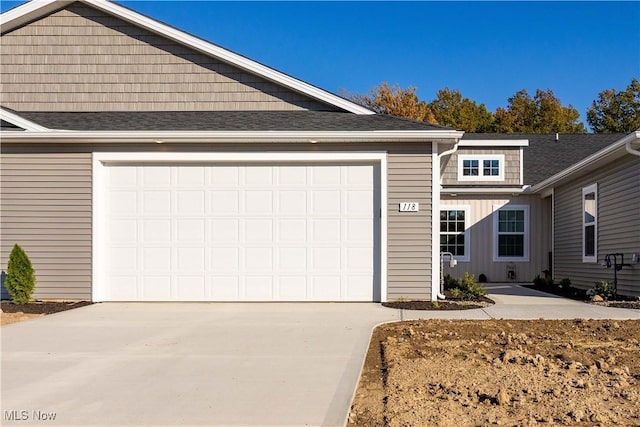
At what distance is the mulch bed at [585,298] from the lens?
10461mm

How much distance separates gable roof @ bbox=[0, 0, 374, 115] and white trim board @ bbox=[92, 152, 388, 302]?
1747 mm

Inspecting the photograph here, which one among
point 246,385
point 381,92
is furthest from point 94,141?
point 381,92

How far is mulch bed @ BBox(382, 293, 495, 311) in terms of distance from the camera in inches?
393

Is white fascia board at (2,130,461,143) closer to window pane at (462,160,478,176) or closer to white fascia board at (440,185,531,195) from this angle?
white fascia board at (440,185,531,195)

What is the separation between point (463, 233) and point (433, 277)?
7941 mm

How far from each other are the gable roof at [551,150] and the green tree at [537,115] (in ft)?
46.8

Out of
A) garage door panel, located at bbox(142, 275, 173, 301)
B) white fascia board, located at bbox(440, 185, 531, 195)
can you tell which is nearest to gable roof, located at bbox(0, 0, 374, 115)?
garage door panel, located at bbox(142, 275, 173, 301)

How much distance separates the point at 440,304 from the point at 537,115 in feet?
97.6

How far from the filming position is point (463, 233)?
18.3 m

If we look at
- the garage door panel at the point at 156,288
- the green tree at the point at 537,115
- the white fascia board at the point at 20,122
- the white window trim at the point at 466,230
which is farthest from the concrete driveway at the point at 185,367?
the green tree at the point at 537,115

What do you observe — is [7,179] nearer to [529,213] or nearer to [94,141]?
[94,141]

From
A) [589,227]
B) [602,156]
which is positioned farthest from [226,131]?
[589,227]

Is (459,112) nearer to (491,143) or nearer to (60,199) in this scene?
(491,143)

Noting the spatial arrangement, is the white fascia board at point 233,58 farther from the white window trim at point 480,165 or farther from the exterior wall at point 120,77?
the white window trim at point 480,165
